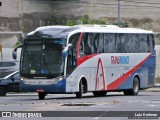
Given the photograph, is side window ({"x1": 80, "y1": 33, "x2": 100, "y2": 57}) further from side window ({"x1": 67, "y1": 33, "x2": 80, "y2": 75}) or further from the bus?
side window ({"x1": 67, "y1": 33, "x2": 80, "y2": 75})

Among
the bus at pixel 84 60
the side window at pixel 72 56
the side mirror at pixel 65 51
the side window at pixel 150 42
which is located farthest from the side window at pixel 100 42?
the side window at pixel 150 42

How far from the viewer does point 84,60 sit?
36.2 meters

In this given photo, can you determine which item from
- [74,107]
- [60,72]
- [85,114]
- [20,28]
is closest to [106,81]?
[60,72]

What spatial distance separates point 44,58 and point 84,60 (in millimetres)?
2330

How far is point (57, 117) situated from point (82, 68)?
13449 millimetres

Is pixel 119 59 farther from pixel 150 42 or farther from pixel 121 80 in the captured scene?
pixel 150 42

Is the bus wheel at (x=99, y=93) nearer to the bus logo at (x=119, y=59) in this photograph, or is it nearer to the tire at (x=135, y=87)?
the tire at (x=135, y=87)

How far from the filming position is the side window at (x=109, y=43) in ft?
125

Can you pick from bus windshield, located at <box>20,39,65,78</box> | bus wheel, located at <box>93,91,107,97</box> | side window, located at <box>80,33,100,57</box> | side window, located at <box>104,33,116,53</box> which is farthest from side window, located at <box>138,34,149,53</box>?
bus windshield, located at <box>20,39,65,78</box>

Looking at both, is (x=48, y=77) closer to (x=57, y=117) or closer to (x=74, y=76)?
(x=74, y=76)

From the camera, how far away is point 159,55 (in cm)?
5884

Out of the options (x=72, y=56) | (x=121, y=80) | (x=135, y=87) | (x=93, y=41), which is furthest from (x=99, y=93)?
(x=72, y=56)

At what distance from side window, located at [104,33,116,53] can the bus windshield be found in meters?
3.93

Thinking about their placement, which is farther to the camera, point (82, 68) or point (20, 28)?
point (20, 28)
